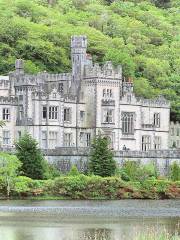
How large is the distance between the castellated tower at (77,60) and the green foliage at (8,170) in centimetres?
2175

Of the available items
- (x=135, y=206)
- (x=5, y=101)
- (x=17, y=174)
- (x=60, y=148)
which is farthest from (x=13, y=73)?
(x=135, y=206)

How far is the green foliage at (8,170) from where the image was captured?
11200 centimetres

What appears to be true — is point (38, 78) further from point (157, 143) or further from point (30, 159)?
point (30, 159)

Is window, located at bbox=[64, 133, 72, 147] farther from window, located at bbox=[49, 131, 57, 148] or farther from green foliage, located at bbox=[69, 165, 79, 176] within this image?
green foliage, located at bbox=[69, 165, 79, 176]

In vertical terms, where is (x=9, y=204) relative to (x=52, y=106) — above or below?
below

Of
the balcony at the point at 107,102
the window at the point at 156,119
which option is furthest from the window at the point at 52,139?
the window at the point at 156,119

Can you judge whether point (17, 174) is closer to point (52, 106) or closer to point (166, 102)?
point (52, 106)

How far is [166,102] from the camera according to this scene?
470 ft

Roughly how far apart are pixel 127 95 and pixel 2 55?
34.0m

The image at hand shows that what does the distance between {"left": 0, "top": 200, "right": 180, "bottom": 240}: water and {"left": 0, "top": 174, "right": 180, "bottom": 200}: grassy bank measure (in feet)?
14.5

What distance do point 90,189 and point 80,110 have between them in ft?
69.2

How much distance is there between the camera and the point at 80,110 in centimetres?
13562

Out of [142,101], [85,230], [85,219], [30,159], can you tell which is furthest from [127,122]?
[85,230]

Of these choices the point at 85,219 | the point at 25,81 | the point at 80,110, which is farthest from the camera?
the point at 80,110
